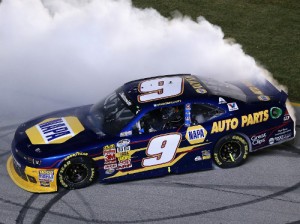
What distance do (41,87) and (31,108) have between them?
113 cm

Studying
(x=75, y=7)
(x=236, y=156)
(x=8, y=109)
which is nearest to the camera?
(x=236, y=156)

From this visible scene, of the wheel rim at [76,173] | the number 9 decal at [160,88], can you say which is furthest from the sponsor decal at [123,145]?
the number 9 decal at [160,88]

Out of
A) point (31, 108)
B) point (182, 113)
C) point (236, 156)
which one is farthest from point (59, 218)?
point (31, 108)

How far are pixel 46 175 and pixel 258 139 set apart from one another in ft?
10.8

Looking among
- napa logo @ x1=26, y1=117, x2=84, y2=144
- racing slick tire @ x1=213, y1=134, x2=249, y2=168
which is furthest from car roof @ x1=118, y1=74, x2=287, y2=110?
napa logo @ x1=26, y1=117, x2=84, y2=144

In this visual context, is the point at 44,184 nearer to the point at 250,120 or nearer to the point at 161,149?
the point at 161,149

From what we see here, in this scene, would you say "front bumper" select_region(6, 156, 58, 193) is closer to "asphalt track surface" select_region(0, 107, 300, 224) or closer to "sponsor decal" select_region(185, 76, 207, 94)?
"asphalt track surface" select_region(0, 107, 300, 224)

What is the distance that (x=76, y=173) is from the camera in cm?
762

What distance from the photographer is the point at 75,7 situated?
1302 centimetres

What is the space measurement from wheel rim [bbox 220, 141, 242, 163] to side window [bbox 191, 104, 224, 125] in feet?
1.62

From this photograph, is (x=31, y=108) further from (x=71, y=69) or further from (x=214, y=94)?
(x=214, y=94)

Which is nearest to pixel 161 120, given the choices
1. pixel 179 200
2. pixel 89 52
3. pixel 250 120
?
pixel 179 200

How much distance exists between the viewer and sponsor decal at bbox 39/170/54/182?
24.3ft

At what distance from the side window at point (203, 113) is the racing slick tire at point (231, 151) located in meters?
0.38
